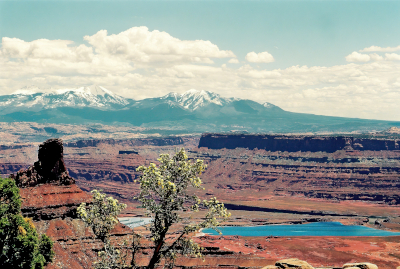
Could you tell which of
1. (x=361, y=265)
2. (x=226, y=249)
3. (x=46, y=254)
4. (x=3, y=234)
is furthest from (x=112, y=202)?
(x=226, y=249)

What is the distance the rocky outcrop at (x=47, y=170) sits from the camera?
107 m

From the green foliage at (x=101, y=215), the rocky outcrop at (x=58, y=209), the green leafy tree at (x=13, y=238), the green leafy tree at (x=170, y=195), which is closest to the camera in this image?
the green leafy tree at (x=170, y=195)

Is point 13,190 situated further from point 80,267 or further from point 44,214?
point 44,214

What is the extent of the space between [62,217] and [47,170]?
14879 mm

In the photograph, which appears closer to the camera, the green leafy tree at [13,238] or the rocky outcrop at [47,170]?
the green leafy tree at [13,238]

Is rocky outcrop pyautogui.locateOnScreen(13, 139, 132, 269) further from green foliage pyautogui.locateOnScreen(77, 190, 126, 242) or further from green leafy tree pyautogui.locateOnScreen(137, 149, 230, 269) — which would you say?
green leafy tree pyautogui.locateOnScreen(137, 149, 230, 269)

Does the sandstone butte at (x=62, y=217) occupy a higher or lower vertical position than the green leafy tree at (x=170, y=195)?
lower

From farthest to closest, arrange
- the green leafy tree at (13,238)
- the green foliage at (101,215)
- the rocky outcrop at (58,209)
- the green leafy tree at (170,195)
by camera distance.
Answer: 1. the rocky outcrop at (58,209)
2. the green leafy tree at (13,238)
3. the green foliage at (101,215)
4. the green leafy tree at (170,195)

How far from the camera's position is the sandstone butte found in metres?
90.8

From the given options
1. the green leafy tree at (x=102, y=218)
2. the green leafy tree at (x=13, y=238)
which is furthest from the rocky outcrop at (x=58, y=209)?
the green leafy tree at (x=102, y=218)

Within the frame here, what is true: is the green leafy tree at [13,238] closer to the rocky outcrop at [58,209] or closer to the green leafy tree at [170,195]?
the rocky outcrop at [58,209]

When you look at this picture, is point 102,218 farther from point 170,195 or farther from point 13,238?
point 13,238

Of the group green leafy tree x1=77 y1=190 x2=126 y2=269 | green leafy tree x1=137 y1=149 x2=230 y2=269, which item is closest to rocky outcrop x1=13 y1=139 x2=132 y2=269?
green leafy tree x1=77 y1=190 x2=126 y2=269

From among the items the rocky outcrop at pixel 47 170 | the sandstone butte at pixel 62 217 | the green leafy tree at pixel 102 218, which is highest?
the green leafy tree at pixel 102 218
